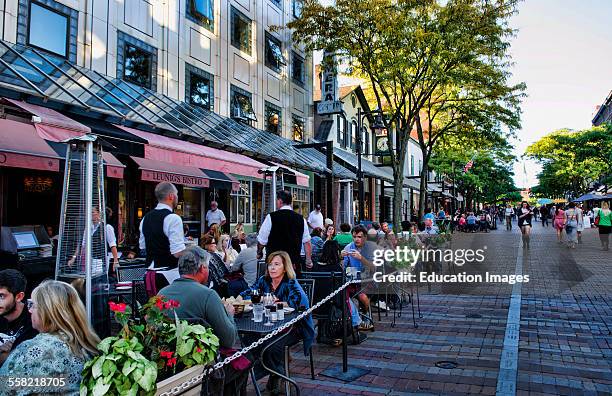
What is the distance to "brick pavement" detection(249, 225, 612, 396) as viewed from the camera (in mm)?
4320

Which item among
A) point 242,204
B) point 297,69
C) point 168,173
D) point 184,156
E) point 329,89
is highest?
point 297,69

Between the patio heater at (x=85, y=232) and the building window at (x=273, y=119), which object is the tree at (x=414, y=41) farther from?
the patio heater at (x=85, y=232)

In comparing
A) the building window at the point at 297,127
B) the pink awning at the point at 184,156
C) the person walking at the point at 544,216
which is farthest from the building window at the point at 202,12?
the person walking at the point at 544,216

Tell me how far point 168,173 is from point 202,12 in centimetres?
741

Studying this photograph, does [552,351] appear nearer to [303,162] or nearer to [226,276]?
[226,276]

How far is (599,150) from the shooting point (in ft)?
134

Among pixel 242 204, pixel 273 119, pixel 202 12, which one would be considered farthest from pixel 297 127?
pixel 202 12

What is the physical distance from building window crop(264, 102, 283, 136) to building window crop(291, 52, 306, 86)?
2.39m

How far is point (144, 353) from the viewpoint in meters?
2.29

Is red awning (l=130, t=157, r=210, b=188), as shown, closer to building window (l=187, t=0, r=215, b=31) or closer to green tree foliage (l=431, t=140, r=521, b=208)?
building window (l=187, t=0, r=215, b=31)

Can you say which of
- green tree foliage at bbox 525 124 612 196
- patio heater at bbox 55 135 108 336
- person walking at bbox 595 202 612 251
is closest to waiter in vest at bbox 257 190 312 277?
patio heater at bbox 55 135 108 336

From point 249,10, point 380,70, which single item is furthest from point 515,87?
point 249,10

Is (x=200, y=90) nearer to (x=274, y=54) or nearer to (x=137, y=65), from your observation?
(x=137, y=65)

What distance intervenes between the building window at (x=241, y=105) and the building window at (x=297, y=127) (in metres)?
3.63
